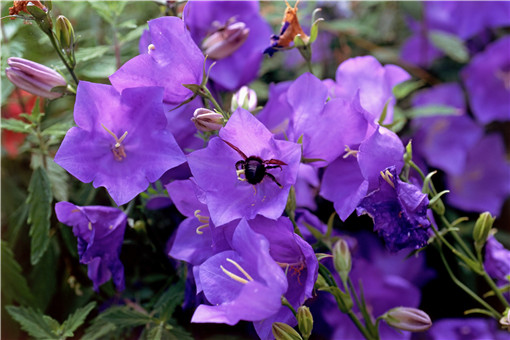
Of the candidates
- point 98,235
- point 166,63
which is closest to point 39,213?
point 98,235

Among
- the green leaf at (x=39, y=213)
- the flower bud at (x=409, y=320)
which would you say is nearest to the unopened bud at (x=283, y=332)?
the flower bud at (x=409, y=320)

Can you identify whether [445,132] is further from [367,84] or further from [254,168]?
[254,168]

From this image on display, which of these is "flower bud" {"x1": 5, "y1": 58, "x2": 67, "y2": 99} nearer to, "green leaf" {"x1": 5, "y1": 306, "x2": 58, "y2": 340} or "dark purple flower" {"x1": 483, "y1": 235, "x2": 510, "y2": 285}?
"green leaf" {"x1": 5, "y1": 306, "x2": 58, "y2": 340}

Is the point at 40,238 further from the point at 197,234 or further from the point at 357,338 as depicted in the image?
the point at 357,338

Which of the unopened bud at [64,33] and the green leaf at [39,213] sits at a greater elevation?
the unopened bud at [64,33]

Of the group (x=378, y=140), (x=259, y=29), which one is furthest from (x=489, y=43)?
(x=378, y=140)

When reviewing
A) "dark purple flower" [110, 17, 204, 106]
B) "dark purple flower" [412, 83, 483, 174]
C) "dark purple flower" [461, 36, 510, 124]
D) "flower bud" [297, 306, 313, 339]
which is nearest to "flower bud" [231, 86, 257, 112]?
"dark purple flower" [110, 17, 204, 106]

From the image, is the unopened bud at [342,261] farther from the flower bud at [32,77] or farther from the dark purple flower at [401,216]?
the flower bud at [32,77]
